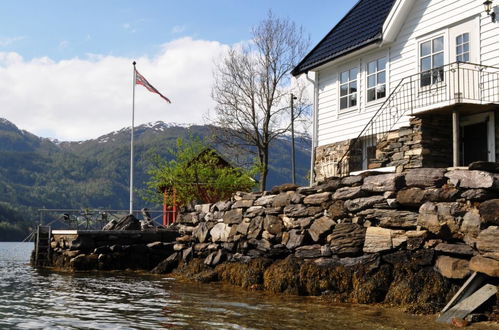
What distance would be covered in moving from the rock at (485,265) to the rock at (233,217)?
845cm

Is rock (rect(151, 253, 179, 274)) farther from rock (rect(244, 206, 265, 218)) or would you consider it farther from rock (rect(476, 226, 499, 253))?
rock (rect(476, 226, 499, 253))

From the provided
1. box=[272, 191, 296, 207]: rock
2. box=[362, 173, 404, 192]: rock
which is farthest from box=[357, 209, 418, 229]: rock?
box=[272, 191, 296, 207]: rock

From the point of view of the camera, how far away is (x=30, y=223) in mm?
117562

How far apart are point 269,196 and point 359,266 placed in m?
4.61

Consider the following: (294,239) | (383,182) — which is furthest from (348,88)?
(383,182)

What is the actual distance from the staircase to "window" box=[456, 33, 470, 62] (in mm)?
18685

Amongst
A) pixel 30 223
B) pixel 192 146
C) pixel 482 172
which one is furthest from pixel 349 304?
pixel 30 223

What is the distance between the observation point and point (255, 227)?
1641cm

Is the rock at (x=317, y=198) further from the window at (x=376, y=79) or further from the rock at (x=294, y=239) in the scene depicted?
the window at (x=376, y=79)

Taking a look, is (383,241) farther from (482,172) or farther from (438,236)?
(482,172)

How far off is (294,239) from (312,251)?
82 cm

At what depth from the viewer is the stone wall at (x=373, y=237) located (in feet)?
34.6

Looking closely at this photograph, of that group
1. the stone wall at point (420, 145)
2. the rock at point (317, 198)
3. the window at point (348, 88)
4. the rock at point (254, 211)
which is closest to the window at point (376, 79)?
the window at point (348, 88)

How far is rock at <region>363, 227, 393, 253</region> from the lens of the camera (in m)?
12.1
